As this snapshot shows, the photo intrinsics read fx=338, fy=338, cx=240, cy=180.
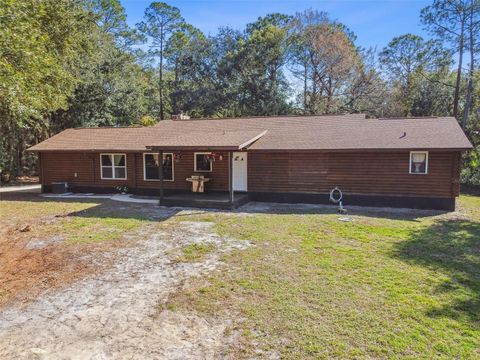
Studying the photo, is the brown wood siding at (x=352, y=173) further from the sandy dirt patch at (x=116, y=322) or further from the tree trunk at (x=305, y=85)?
the tree trunk at (x=305, y=85)

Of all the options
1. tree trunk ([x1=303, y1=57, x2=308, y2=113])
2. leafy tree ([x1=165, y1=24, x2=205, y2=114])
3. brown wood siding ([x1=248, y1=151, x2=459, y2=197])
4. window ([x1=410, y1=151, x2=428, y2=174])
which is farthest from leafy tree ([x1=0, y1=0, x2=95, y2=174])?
tree trunk ([x1=303, y1=57, x2=308, y2=113])

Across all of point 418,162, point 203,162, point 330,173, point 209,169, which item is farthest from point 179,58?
point 418,162

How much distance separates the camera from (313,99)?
28344 millimetres

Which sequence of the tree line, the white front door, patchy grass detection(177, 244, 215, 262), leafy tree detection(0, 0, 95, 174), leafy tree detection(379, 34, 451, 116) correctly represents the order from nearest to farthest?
1. patchy grass detection(177, 244, 215, 262)
2. leafy tree detection(0, 0, 95, 174)
3. the white front door
4. the tree line
5. leafy tree detection(379, 34, 451, 116)

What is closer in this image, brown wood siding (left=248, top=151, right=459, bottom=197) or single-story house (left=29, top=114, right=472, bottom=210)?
brown wood siding (left=248, top=151, right=459, bottom=197)

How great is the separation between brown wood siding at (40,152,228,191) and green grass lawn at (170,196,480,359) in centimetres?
565

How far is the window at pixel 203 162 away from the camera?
14.0 meters

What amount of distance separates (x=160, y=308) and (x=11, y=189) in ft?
57.5

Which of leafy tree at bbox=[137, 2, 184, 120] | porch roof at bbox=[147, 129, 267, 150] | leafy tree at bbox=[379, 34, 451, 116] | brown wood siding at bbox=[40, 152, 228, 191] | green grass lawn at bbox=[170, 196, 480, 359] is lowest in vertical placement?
green grass lawn at bbox=[170, 196, 480, 359]

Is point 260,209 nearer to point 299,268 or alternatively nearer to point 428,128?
point 299,268

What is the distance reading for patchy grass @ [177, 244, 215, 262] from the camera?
6495 millimetres

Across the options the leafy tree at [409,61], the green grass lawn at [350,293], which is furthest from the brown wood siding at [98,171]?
the leafy tree at [409,61]

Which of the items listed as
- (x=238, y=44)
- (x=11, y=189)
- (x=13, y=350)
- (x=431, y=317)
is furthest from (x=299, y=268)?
(x=238, y=44)

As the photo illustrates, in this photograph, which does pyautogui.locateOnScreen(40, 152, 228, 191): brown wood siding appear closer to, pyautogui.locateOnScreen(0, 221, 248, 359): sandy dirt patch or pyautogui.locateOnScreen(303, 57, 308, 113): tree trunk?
pyautogui.locateOnScreen(0, 221, 248, 359): sandy dirt patch
